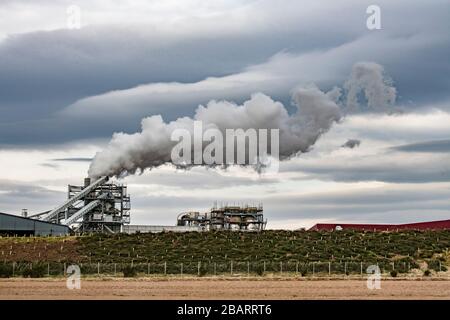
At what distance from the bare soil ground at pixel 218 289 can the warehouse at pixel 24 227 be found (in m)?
36.4

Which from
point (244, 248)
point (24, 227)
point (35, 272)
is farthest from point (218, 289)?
point (24, 227)

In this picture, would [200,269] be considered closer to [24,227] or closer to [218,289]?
[218,289]

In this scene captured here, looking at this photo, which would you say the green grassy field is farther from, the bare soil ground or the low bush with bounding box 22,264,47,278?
the low bush with bounding box 22,264,47,278

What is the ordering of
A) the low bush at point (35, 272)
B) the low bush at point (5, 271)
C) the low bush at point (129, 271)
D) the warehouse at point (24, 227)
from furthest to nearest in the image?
the warehouse at point (24, 227), the low bush at point (5, 271), the low bush at point (35, 272), the low bush at point (129, 271)

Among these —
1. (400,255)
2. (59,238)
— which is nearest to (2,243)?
(59,238)

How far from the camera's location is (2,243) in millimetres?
82250

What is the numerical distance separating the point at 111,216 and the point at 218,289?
6676cm

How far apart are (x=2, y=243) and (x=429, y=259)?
41578 mm

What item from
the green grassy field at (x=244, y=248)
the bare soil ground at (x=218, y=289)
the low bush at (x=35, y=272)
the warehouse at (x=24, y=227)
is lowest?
the bare soil ground at (x=218, y=289)

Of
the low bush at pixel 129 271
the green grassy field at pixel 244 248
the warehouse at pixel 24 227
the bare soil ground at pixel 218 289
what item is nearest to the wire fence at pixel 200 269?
the low bush at pixel 129 271

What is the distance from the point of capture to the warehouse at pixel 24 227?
9104 centimetres

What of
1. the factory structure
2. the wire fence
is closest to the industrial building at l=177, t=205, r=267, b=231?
the factory structure

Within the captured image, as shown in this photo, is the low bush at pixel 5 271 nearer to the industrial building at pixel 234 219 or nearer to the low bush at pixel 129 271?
the low bush at pixel 129 271

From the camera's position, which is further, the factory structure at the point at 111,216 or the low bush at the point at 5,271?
the factory structure at the point at 111,216
